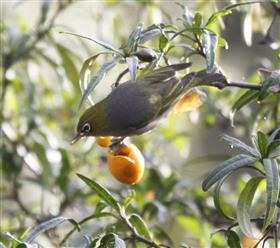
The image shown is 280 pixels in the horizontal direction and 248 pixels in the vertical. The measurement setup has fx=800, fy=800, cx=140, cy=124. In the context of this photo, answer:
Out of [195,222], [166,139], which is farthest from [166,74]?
[166,139]

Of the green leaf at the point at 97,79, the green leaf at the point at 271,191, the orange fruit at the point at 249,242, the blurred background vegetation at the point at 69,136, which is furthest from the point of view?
the blurred background vegetation at the point at 69,136

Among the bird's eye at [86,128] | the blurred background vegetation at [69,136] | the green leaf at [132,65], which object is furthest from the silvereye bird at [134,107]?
the blurred background vegetation at [69,136]

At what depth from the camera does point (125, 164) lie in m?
1.47

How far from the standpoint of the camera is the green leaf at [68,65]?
2.47m

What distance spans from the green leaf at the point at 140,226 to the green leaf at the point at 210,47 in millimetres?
344

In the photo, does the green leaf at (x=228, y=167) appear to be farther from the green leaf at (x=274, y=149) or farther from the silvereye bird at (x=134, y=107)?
the silvereye bird at (x=134, y=107)

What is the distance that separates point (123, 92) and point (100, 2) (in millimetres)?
1569

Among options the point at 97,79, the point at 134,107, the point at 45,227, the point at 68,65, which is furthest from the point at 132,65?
the point at 68,65

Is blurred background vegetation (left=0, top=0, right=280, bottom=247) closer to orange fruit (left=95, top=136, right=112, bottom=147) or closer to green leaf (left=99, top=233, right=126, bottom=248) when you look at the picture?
orange fruit (left=95, top=136, right=112, bottom=147)

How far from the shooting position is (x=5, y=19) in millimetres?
2838

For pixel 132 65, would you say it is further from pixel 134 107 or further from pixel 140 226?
pixel 140 226

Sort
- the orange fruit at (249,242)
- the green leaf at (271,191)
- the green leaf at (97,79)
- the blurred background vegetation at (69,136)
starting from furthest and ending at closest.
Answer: the blurred background vegetation at (69,136) → the orange fruit at (249,242) → the green leaf at (97,79) → the green leaf at (271,191)

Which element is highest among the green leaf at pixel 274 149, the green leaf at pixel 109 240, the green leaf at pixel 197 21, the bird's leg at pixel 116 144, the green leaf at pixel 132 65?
the green leaf at pixel 197 21

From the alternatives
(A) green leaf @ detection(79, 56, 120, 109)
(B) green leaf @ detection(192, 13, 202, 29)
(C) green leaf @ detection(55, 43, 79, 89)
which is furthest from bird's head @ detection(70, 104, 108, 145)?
(C) green leaf @ detection(55, 43, 79, 89)
